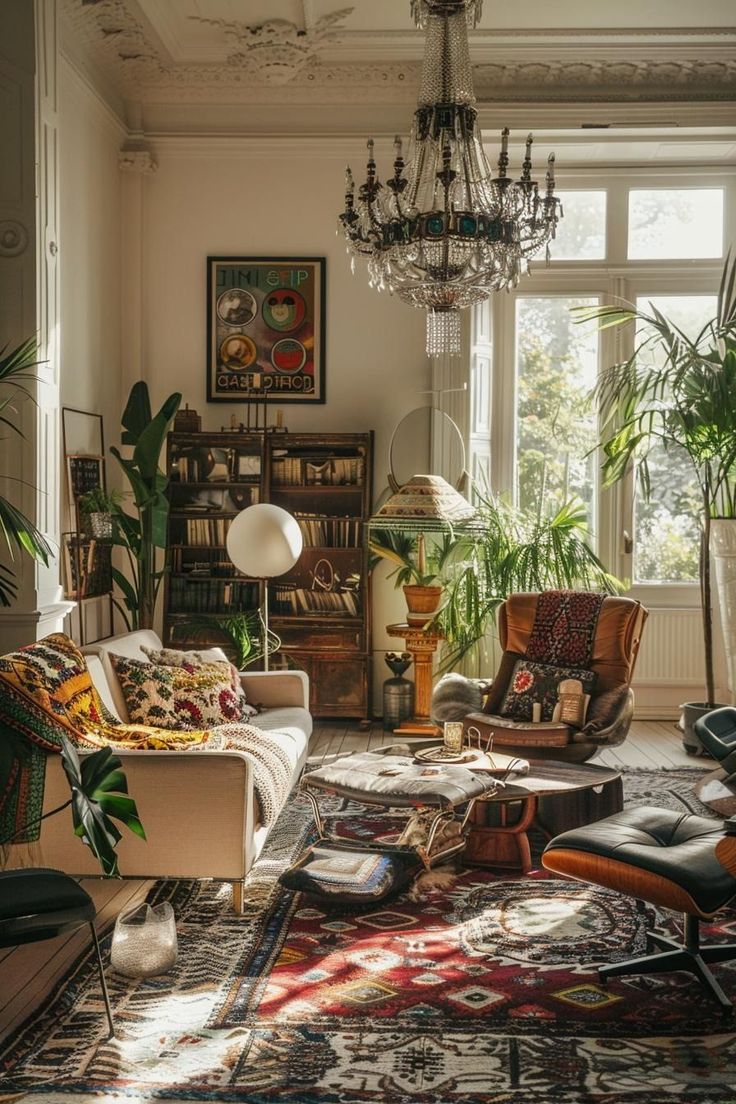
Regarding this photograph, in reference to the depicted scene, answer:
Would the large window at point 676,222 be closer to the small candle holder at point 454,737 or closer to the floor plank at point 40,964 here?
the small candle holder at point 454,737

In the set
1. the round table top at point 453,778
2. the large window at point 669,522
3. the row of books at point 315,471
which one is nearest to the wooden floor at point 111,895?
the round table top at point 453,778

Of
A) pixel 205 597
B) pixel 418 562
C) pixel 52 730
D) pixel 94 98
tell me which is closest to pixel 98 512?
pixel 205 597

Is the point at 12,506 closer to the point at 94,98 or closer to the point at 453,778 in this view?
the point at 453,778

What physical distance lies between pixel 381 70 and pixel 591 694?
434 centimetres

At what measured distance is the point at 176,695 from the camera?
4.84 meters

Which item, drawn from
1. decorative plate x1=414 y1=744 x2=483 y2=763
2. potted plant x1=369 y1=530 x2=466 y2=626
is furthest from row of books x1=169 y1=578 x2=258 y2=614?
decorative plate x1=414 y1=744 x2=483 y2=763

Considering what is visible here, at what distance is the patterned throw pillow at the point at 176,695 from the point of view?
15.5 ft

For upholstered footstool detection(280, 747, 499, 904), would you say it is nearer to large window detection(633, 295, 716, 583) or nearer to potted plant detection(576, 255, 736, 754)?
potted plant detection(576, 255, 736, 754)

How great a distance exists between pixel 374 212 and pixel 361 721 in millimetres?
3759

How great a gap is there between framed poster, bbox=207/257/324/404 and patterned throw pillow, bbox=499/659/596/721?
9.12 ft

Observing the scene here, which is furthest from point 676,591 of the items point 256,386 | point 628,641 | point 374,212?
point 374,212

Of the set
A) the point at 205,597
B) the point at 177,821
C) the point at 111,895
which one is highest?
the point at 205,597

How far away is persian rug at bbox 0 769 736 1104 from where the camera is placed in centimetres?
279

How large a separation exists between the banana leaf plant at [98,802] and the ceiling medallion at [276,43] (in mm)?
5161
